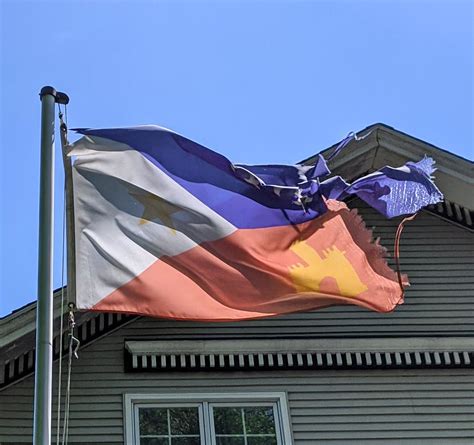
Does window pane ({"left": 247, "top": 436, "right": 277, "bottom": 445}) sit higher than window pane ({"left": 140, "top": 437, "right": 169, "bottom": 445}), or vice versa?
window pane ({"left": 140, "top": 437, "right": 169, "bottom": 445})

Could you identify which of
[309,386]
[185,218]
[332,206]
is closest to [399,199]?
[332,206]

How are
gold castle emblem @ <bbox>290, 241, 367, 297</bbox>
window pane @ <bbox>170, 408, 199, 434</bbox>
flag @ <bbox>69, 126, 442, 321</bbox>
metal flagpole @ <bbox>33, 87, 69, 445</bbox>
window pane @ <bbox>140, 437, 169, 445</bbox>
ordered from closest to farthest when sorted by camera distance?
metal flagpole @ <bbox>33, 87, 69, 445</bbox>, flag @ <bbox>69, 126, 442, 321</bbox>, gold castle emblem @ <bbox>290, 241, 367, 297</bbox>, window pane @ <bbox>140, 437, 169, 445</bbox>, window pane @ <bbox>170, 408, 199, 434</bbox>

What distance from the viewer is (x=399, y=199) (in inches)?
321

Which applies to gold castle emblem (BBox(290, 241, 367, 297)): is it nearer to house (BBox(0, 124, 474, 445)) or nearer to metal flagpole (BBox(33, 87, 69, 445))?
metal flagpole (BBox(33, 87, 69, 445))

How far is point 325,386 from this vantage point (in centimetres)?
987

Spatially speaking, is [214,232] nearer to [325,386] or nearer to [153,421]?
[153,421]

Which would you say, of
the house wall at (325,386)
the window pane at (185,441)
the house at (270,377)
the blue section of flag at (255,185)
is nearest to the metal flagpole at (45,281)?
the blue section of flag at (255,185)

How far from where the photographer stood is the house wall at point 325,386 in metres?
9.35

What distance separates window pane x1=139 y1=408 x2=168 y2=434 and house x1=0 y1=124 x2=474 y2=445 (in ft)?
0.04

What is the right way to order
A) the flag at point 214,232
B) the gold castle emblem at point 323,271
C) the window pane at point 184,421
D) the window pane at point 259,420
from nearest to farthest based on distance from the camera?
the flag at point 214,232 → the gold castle emblem at point 323,271 → the window pane at point 184,421 → the window pane at point 259,420

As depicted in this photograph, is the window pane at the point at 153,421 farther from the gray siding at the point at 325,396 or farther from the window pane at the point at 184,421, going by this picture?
the gray siding at the point at 325,396

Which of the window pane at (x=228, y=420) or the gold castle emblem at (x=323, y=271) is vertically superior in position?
the gold castle emblem at (x=323, y=271)

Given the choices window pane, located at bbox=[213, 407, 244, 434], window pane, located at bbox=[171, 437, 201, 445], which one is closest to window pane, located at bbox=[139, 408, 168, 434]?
window pane, located at bbox=[171, 437, 201, 445]

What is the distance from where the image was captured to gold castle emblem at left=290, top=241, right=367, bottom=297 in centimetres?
762
